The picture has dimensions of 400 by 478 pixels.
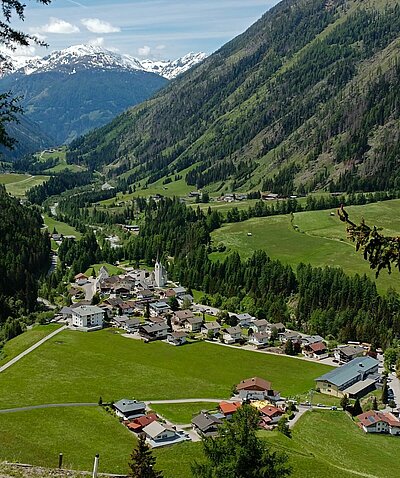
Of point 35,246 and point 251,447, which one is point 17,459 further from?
point 35,246

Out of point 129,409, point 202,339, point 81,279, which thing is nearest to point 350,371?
point 202,339

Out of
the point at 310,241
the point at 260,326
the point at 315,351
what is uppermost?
the point at 310,241

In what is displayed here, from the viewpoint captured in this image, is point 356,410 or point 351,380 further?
point 351,380

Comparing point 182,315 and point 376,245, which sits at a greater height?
point 376,245

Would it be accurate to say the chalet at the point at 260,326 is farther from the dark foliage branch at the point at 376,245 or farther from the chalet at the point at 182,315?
the dark foliage branch at the point at 376,245

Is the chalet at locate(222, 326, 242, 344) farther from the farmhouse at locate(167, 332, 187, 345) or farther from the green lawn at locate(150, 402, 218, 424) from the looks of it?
the green lawn at locate(150, 402, 218, 424)

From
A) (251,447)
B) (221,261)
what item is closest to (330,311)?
(221,261)

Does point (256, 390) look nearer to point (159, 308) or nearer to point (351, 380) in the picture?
point (351, 380)

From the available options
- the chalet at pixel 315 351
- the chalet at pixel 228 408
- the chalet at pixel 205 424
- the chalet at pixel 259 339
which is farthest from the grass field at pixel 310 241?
the chalet at pixel 205 424

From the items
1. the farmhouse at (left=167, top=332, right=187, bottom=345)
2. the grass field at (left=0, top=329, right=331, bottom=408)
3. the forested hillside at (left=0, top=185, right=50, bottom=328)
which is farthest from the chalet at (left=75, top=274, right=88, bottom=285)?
the farmhouse at (left=167, top=332, right=187, bottom=345)
